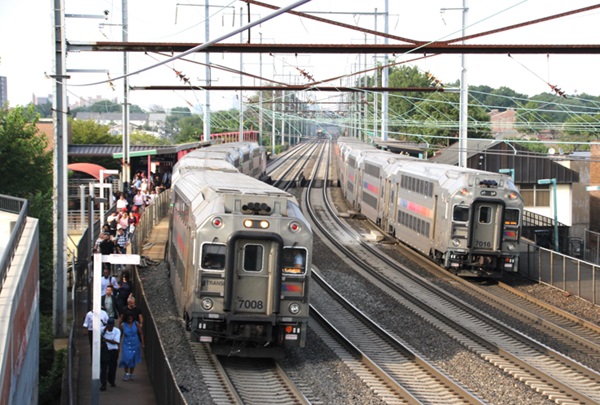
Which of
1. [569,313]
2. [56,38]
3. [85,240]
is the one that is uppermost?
[56,38]

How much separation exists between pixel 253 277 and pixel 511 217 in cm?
1217

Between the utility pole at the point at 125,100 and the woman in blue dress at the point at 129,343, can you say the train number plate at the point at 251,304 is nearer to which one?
the woman in blue dress at the point at 129,343

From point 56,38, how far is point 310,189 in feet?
131

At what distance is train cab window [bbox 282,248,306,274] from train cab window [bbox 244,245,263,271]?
0.41 metres

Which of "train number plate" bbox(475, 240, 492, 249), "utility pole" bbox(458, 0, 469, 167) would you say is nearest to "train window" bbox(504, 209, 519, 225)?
"train number plate" bbox(475, 240, 492, 249)

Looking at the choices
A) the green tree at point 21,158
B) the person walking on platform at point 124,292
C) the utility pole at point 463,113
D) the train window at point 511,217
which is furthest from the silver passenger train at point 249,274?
the green tree at point 21,158

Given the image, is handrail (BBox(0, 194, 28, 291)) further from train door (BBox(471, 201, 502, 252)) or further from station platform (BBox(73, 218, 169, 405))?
train door (BBox(471, 201, 502, 252))

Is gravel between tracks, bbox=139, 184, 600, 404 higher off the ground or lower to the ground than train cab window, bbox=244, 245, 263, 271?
lower

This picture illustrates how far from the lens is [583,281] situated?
942 inches

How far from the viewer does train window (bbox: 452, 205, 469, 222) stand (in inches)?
989

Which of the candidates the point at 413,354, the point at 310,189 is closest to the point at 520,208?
the point at 413,354

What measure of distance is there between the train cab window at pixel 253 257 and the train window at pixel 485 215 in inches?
457

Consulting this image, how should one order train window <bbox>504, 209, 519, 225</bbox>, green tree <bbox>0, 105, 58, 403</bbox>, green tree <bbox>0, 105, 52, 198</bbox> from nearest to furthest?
train window <bbox>504, 209, 519, 225</bbox>, green tree <bbox>0, 105, 58, 403</bbox>, green tree <bbox>0, 105, 52, 198</bbox>

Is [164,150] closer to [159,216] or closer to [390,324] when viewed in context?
[159,216]
